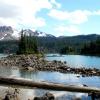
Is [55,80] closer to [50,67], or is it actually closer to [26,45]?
[50,67]

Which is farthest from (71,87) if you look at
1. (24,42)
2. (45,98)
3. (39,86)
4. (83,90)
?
(24,42)

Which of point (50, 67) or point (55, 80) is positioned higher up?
point (50, 67)

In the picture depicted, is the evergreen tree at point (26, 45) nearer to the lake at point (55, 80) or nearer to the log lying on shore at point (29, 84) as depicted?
the lake at point (55, 80)

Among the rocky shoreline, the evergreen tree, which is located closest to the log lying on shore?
the rocky shoreline

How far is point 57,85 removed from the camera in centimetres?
545

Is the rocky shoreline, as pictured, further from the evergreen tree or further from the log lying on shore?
the log lying on shore

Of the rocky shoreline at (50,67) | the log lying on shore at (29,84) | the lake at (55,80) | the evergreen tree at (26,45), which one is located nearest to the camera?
the log lying on shore at (29,84)

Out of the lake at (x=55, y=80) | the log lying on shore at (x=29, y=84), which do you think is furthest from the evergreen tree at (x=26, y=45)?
the log lying on shore at (x=29, y=84)

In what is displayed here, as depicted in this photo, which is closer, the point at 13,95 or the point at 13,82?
the point at 13,82

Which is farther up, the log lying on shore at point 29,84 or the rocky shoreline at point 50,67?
the log lying on shore at point 29,84

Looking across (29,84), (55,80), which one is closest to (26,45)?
(55,80)

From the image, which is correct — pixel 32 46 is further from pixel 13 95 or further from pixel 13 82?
pixel 13 82

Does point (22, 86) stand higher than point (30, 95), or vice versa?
point (22, 86)

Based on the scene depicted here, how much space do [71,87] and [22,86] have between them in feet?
2.71
